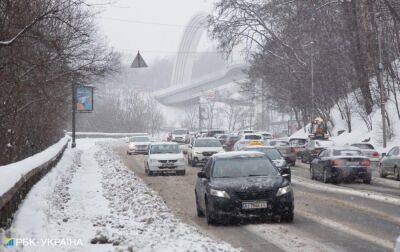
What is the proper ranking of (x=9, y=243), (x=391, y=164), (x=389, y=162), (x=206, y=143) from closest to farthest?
(x=9, y=243) < (x=391, y=164) < (x=389, y=162) < (x=206, y=143)

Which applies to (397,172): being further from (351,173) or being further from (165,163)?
(165,163)

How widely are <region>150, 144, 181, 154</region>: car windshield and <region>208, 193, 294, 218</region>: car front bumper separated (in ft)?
59.5

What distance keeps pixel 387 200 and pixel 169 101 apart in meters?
151

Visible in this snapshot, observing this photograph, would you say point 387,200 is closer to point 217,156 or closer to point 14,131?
point 217,156

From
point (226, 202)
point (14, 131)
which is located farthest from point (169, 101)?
point (226, 202)

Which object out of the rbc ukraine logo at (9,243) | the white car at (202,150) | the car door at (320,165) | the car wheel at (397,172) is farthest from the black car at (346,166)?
the rbc ukraine logo at (9,243)

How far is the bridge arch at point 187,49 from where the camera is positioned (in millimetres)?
A: 150075

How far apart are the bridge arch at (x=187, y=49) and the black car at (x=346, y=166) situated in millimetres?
119809

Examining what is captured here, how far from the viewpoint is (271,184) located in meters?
13.4

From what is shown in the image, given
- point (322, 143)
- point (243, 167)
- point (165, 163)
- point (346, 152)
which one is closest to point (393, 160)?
point (346, 152)

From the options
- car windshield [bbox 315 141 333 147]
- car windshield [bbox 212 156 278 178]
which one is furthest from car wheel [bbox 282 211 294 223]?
car windshield [bbox 315 141 333 147]

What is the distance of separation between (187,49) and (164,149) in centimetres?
13088

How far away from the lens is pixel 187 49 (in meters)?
161

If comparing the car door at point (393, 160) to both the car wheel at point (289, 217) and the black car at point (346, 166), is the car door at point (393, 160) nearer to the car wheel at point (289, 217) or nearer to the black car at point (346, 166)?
the black car at point (346, 166)
